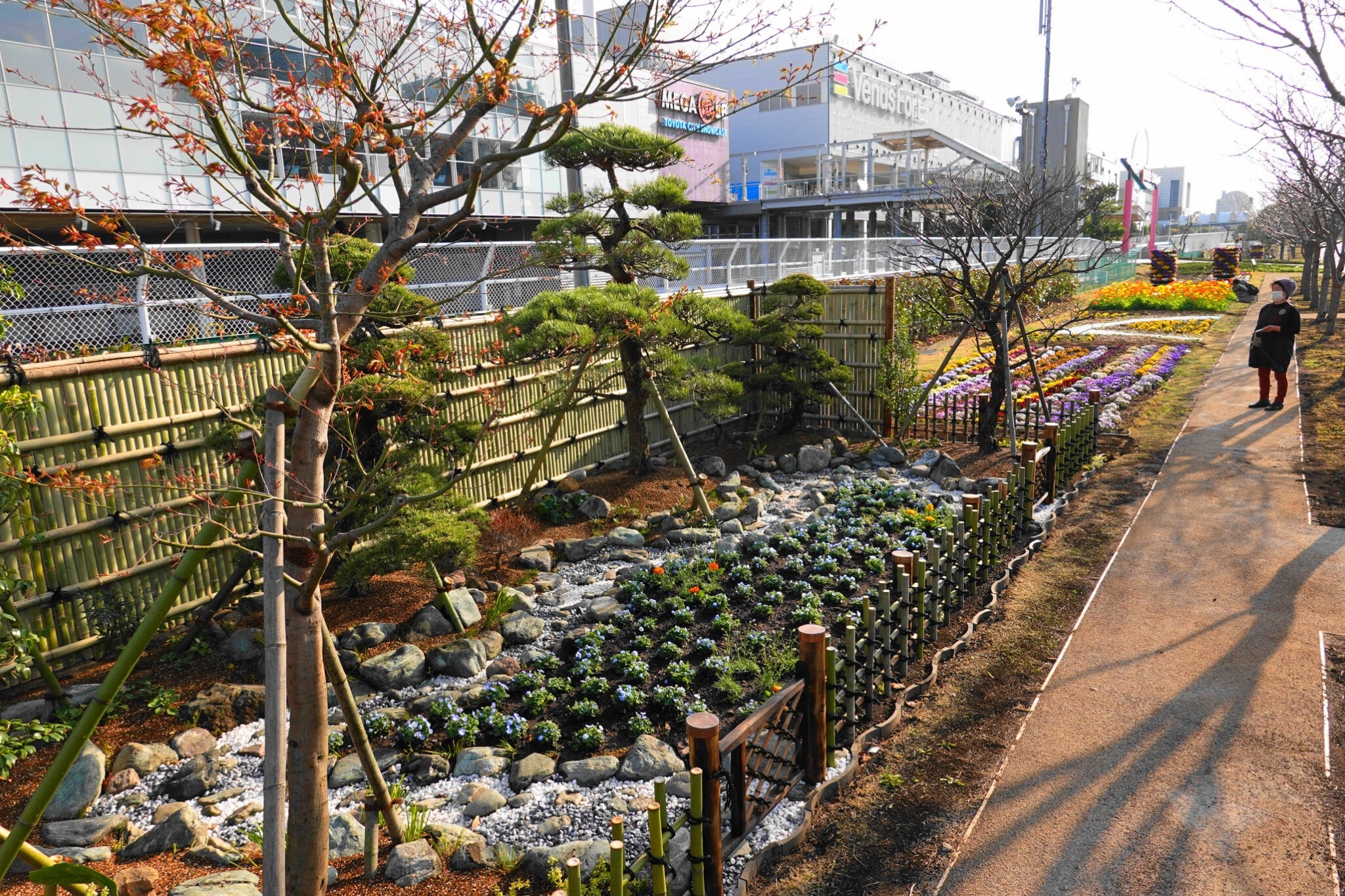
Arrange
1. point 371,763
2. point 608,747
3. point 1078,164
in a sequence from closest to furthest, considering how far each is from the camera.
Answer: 1. point 371,763
2. point 608,747
3. point 1078,164

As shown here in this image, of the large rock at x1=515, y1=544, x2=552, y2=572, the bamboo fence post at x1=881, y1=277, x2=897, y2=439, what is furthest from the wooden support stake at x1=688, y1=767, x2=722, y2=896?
the bamboo fence post at x1=881, y1=277, x2=897, y2=439

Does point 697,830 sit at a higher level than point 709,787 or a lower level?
lower

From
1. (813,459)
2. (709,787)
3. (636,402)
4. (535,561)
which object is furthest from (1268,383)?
(709,787)

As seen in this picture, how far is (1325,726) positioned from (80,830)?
6.93m

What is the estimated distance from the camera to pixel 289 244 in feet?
11.3

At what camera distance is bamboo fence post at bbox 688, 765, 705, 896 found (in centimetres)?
358

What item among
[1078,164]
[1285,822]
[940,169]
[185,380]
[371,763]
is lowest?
[1285,822]

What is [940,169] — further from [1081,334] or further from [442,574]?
[442,574]

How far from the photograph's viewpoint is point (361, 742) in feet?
12.6

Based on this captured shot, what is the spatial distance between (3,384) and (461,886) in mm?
4601

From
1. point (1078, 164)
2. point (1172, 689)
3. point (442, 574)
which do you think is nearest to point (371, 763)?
point (442, 574)

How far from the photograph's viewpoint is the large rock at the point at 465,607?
21.8 ft

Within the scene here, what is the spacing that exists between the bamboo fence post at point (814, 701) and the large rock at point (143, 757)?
12.3 feet

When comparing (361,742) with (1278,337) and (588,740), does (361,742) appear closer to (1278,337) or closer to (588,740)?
(588,740)
